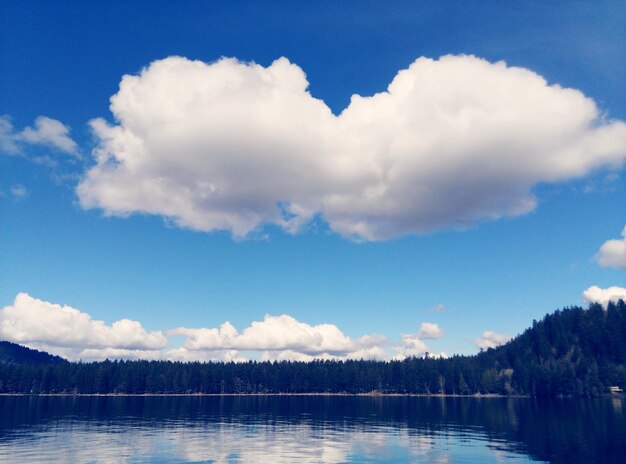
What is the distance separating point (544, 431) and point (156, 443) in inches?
3046

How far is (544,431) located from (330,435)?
4512cm

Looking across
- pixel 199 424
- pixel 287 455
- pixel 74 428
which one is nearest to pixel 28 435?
pixel 74 428

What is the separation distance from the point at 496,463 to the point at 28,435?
3314 inches

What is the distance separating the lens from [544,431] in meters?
97.2

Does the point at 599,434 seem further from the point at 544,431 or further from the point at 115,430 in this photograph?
the point at 115,430

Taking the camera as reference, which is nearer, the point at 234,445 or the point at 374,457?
the point at 374,457

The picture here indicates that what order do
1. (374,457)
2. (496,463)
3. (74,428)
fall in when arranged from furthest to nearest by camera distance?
(74,428)
(374,457)
(496,463)

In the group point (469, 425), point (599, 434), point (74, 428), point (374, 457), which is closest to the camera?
point (374, 457)

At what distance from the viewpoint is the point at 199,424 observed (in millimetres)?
114688

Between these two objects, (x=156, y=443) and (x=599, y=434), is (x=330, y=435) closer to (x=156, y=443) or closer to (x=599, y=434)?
(x=156, y=443)

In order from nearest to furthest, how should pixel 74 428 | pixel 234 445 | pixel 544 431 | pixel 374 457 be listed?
pixel 374 457, pixel 234 445, pixel 544 431, pixel 74 428

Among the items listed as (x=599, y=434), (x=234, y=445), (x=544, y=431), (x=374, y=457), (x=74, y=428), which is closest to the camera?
(x=374, y=457)

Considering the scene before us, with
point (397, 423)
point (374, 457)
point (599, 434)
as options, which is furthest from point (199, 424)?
point (599, 434)

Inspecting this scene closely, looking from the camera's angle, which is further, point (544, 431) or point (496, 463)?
point (544, 431)
